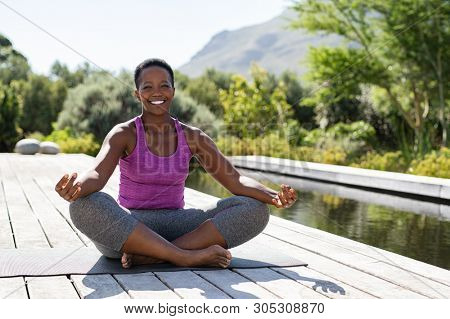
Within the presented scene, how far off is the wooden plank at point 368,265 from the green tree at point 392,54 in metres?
9.00

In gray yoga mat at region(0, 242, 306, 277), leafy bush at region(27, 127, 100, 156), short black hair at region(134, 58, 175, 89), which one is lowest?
leafy bush at region(27, 127, 100, 156)

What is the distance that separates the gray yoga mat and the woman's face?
76 centimetres

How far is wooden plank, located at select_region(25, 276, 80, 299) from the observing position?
2.28 meters

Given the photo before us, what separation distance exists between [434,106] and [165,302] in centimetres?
1256

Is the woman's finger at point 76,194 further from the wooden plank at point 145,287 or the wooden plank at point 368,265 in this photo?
the wooden plank at point 368,265

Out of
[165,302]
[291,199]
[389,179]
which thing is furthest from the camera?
[389,179]

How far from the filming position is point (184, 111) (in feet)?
51.3

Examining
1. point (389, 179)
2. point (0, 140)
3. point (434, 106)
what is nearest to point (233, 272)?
point (389, 179)

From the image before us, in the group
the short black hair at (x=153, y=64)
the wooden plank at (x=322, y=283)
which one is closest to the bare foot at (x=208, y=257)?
the wooden plank at (x=322, y=283)

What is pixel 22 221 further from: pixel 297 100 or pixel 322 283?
pixel 297 100

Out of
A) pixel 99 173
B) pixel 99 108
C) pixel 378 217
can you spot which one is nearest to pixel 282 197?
pixel 99 173

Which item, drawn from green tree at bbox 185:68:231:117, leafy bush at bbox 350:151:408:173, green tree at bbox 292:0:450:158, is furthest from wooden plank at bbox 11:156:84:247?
green tree at bbox 185:68:231:117

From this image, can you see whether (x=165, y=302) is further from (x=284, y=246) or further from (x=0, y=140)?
(x=0, y=140)

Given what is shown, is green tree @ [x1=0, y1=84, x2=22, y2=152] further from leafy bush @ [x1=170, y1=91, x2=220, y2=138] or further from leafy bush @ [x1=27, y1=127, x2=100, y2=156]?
leafy bush @ [x1=170, y1=91, x2=220, y2=138]
